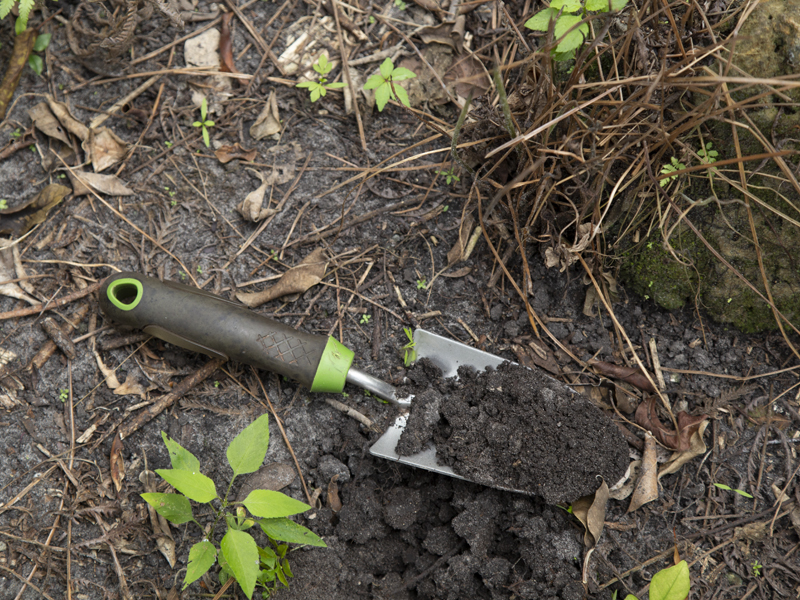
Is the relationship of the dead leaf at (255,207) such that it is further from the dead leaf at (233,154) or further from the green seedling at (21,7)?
the green seedling at (21,7)

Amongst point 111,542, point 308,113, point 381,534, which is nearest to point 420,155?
point 308,113

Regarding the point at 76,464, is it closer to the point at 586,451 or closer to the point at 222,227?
the point at 222,227

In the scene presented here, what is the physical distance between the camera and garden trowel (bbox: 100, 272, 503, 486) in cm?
183

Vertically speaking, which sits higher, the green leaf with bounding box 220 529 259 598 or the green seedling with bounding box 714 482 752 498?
the green leaf with bounding box 220 529 259 598

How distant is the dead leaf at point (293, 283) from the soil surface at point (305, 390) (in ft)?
0.13

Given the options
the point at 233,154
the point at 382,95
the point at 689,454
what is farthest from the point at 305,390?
the point at 689,454

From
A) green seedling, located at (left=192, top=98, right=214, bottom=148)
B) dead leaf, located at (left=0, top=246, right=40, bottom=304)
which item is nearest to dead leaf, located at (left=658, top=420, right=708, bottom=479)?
green seedling, located at (left=192, top=98, right=214, bottom=148)

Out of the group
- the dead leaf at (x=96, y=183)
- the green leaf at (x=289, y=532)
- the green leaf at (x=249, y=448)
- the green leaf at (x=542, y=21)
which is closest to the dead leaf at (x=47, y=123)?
the dead leaf at (x=96, y=183)

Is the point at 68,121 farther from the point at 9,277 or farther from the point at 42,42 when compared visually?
the point at 9,277

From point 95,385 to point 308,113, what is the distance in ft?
4.58

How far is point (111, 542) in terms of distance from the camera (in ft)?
6.00

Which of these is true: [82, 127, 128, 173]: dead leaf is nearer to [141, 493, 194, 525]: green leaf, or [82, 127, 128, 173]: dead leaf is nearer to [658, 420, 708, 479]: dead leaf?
[141, 493, 194, 525]: green leaf

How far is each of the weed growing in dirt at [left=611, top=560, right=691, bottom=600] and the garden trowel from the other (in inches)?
27.2

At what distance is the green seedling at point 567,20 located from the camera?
1593 millimetres
